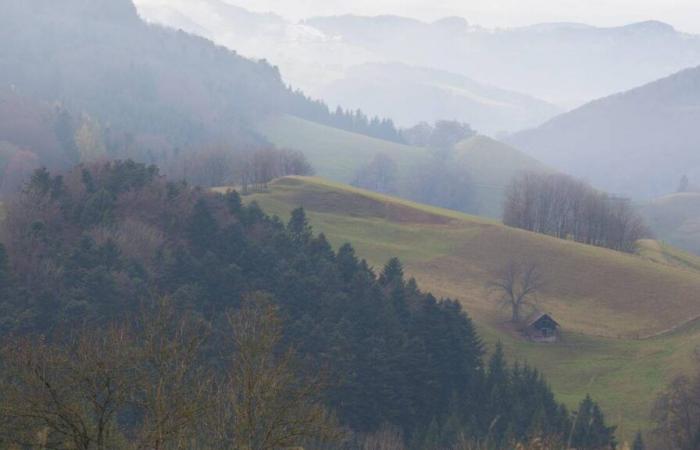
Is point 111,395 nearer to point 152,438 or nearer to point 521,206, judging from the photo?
point 152,438

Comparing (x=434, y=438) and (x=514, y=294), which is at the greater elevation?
(x=514, y=294)

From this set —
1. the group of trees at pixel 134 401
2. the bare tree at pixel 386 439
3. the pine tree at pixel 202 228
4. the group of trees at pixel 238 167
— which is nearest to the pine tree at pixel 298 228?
the pine tree at pixel 202 228

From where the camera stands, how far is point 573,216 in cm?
12606

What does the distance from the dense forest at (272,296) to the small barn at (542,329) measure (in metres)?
8.04

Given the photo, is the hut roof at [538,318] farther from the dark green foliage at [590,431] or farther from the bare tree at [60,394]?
the bare tree at [60,394]

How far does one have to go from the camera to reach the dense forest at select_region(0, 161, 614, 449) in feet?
170

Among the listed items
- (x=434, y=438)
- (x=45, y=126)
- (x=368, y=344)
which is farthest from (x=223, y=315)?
(x=45, y=126)

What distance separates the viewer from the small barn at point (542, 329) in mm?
71500

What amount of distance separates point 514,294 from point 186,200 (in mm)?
33249

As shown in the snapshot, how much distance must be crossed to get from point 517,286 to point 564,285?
207 inches

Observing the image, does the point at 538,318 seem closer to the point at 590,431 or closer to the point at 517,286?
the point at 517,286

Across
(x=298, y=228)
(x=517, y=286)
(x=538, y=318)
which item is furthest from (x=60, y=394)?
(x=517, y=286)

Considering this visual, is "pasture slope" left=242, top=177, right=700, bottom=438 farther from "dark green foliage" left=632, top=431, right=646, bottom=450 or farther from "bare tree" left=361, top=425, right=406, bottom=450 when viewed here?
"bare tree" left=361, top=425, right=406, bottom=450

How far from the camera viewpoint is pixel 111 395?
17.8m
